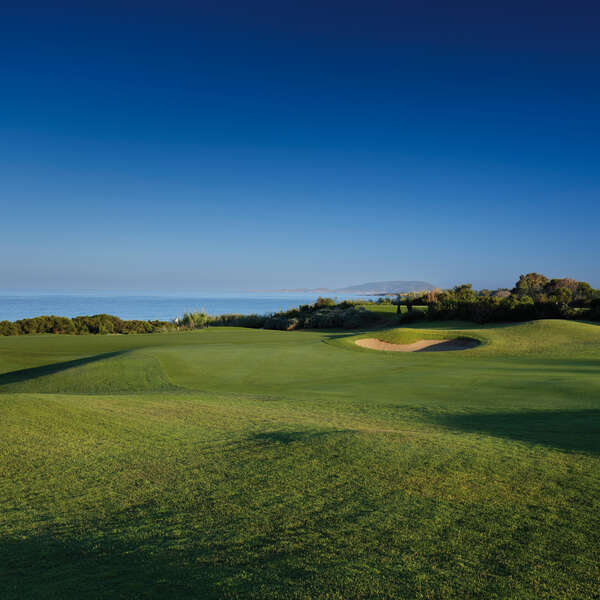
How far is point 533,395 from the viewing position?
8.00 meters

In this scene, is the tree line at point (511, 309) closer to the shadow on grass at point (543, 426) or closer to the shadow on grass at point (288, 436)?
the shadow on grass at point (543, 426)

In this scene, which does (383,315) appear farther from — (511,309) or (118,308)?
(118,308)

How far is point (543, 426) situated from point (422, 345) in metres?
13.7

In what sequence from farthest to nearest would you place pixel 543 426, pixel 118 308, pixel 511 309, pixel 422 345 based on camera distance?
pixel 118 308 < pixel 511 309 < pixel 422 345 < pixel 543 426

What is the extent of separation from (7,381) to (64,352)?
17.7 ft

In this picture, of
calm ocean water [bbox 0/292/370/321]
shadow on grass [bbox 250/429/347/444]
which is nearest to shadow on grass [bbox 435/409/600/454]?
shadow on grass [bbox 250/429/347/444]

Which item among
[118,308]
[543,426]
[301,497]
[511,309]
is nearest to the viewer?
[301,497]

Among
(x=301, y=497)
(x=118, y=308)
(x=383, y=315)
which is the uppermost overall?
(x=118, y=308)

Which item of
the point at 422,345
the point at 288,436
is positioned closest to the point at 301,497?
the point at 288,436

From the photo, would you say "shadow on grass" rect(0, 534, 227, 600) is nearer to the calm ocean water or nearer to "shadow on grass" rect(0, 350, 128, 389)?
"shadow on grass" rect(0, 350, 128, 389)

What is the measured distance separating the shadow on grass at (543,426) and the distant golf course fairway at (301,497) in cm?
3

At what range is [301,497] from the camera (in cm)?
331

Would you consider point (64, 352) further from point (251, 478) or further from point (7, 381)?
point (251, 478)

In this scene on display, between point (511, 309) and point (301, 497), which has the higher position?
point (511, 309)
